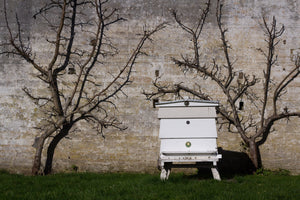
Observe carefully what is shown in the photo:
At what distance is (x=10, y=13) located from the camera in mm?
10992

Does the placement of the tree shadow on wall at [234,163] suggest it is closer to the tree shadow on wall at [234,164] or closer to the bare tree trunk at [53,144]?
the tree shadow on wall at [234,164]

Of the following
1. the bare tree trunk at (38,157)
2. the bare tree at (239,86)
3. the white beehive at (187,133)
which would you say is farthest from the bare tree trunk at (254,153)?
the bare tree trunk at (38,157)

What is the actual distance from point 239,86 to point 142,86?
2.84 m

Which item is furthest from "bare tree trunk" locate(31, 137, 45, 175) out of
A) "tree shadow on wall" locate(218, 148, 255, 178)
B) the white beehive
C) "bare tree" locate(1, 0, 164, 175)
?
"tree shadow on wall" locate(218, 148, 255, 178)

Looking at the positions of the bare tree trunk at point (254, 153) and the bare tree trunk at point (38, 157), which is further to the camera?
the bare tree trunk at point (38, 157)

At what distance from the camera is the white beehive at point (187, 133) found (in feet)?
25.0

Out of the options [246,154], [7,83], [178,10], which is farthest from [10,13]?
[246,154]

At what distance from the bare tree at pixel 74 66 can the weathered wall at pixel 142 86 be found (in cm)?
23

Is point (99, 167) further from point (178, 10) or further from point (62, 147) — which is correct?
point (178, 10)

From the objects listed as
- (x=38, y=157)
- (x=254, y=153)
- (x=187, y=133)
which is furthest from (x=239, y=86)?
(x=38, y=157)

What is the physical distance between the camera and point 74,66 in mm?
10797

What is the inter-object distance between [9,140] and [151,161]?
4.19 m

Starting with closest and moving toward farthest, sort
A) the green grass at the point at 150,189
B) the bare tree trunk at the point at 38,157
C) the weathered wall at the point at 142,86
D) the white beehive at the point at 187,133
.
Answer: the green grass at the point at 150,189
the white beehive at the point at 187,133
the bare tree trunk at the point at 38,157
the weathered wall at the point at 142,86

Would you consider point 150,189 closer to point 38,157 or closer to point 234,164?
point 234,164
